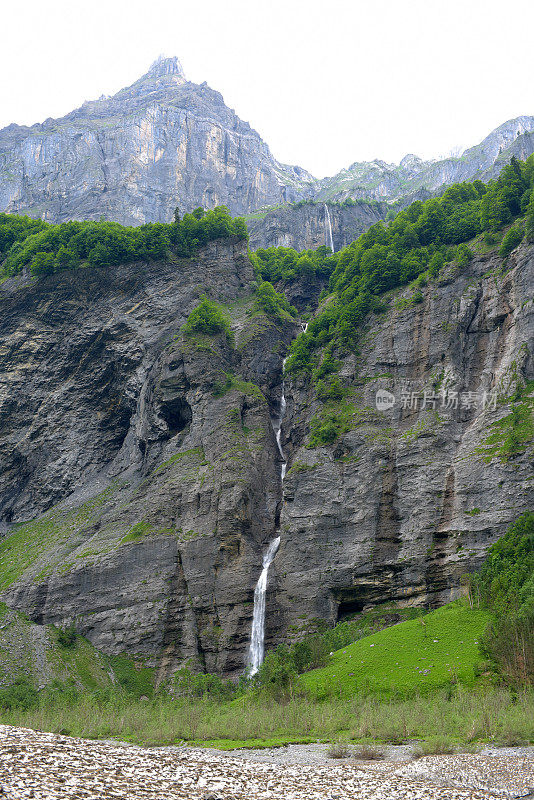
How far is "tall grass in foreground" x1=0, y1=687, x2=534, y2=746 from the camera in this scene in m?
32.3

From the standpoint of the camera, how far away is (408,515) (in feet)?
206

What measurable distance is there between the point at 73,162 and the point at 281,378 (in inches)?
4748

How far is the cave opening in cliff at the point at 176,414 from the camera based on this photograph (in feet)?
277

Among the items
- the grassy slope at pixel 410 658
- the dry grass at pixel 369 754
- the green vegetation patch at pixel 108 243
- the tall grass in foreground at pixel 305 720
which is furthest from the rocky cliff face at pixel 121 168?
the dry grass at pixel 369 754

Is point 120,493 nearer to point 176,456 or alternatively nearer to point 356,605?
point 176,456

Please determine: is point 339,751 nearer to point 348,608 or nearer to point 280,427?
point 348,608

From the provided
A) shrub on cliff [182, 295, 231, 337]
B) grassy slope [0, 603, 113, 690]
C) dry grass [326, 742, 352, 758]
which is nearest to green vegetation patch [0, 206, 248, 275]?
shrub on cliff [182, 295, 231, 337]

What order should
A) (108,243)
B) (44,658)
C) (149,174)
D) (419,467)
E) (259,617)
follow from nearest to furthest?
(44,658)
(259,617)
(419,467)
(108,243)
(149,174)

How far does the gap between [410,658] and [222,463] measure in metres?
34.3

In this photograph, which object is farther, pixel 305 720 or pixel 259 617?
pixel 259 617

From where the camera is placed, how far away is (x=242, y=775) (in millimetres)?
25391

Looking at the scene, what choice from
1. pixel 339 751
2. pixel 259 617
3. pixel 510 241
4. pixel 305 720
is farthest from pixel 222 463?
pixel 339 751

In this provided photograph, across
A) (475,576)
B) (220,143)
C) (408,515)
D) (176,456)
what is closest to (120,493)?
(176,456)

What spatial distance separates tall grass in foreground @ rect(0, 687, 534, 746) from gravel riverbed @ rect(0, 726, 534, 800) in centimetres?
293
